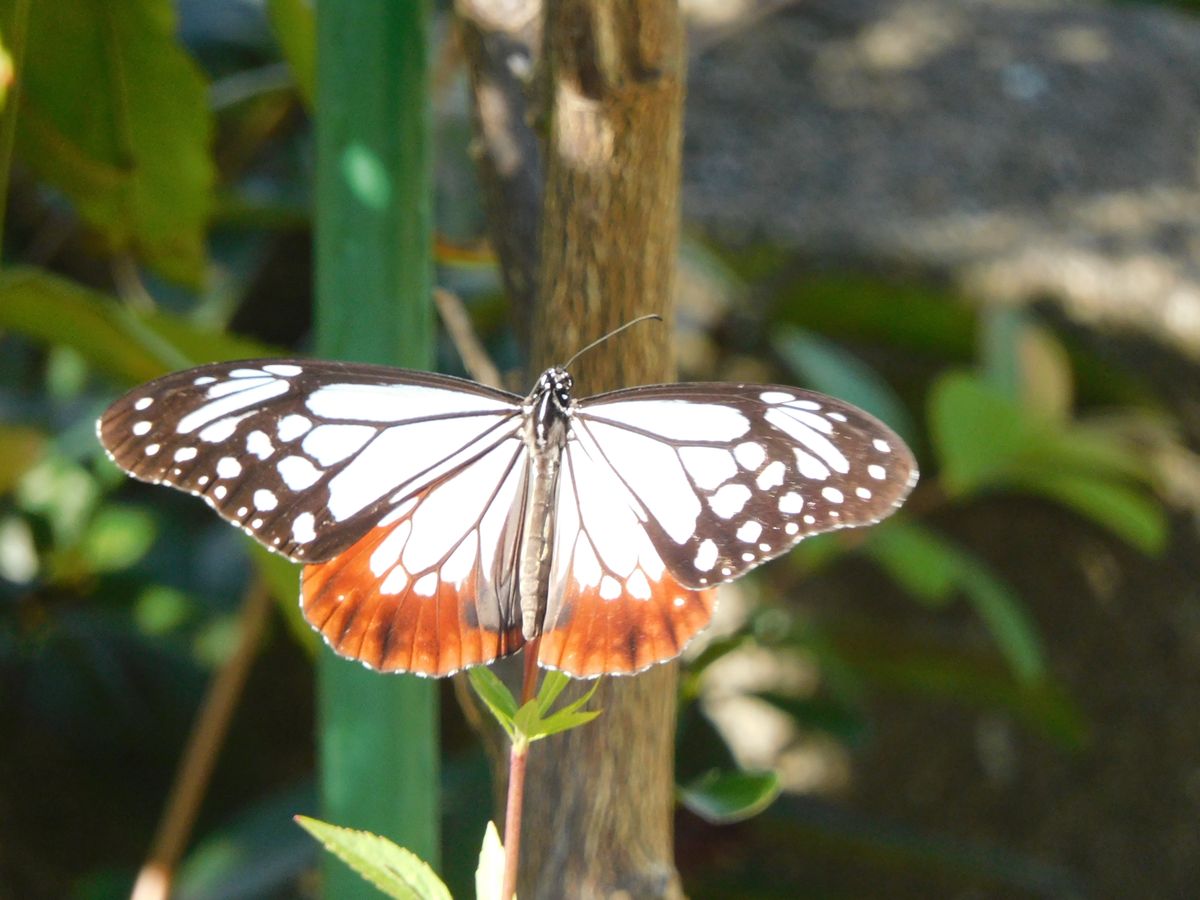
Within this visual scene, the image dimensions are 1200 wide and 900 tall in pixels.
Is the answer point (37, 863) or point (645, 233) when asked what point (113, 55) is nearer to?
point (645, 233)

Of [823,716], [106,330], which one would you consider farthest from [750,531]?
[823,716]

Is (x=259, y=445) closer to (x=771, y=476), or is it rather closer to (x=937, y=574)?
(x=771, y=476)

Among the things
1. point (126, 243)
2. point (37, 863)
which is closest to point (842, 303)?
point (126, 243)

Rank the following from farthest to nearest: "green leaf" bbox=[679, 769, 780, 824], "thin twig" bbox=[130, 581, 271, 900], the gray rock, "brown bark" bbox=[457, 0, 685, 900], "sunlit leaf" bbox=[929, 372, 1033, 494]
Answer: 1. the gray rock
2. "sunlit leaf" bbox=[929, 372, 1033, 494]
3. "thin twig" bbox=[130, 581, 271, 900]
4. "green leaf" bbox=[679, 769, 780, 824]
5. "brown bark" bbox=[457, 0, 685, 900]

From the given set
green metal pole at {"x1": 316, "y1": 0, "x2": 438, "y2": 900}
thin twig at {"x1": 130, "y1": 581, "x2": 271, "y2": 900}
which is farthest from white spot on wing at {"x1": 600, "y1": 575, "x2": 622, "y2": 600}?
thin twig at {"x1": 130, "y1": 581, "x2": 271, "y2": 900}

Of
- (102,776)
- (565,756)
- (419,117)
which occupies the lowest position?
(102,776)

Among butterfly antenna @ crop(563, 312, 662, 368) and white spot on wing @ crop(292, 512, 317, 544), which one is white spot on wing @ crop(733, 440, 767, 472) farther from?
white spot on wing @ crop(292, 512, 317, 544)
